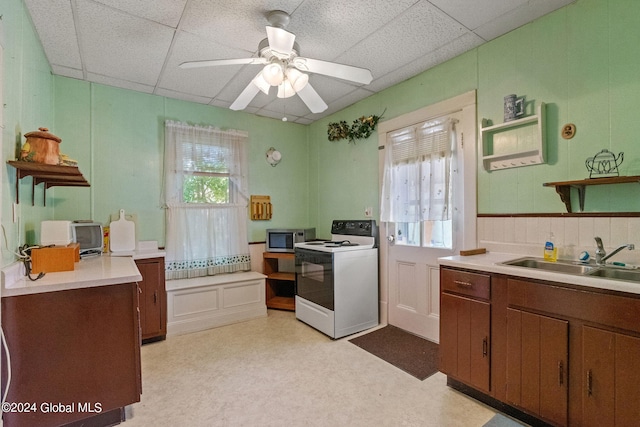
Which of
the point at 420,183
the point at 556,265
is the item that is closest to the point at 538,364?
the point at 556,265

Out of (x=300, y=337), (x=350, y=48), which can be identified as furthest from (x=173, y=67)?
(x=300, y=337)

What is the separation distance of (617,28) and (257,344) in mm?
3488

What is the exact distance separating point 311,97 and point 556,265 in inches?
78.4

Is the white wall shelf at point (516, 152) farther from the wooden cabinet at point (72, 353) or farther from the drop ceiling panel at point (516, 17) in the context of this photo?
the wooden cabinet at point (72, 353)

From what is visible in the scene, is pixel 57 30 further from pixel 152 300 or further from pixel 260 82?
Result: pixel 152 300

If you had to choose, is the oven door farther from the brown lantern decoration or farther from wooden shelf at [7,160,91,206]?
the brown lantern decoration

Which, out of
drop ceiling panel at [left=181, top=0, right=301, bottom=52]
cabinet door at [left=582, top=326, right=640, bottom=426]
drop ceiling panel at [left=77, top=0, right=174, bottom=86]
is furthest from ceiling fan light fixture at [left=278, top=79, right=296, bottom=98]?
cabinet door at [left=582, top=326, right=640, bottom=426]

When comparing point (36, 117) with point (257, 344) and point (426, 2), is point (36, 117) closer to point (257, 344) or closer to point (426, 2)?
point (257, 344)

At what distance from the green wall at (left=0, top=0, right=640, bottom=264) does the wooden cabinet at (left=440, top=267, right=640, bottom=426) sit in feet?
2.44

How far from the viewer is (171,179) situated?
329 cm

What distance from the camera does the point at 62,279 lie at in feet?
5.09

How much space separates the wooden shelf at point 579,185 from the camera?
1.58 meters

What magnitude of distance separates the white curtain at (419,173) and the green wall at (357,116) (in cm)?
24

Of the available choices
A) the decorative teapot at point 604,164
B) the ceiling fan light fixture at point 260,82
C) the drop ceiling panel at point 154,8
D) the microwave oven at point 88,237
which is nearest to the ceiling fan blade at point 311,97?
the ceiling fan light fixture at point 260,82
